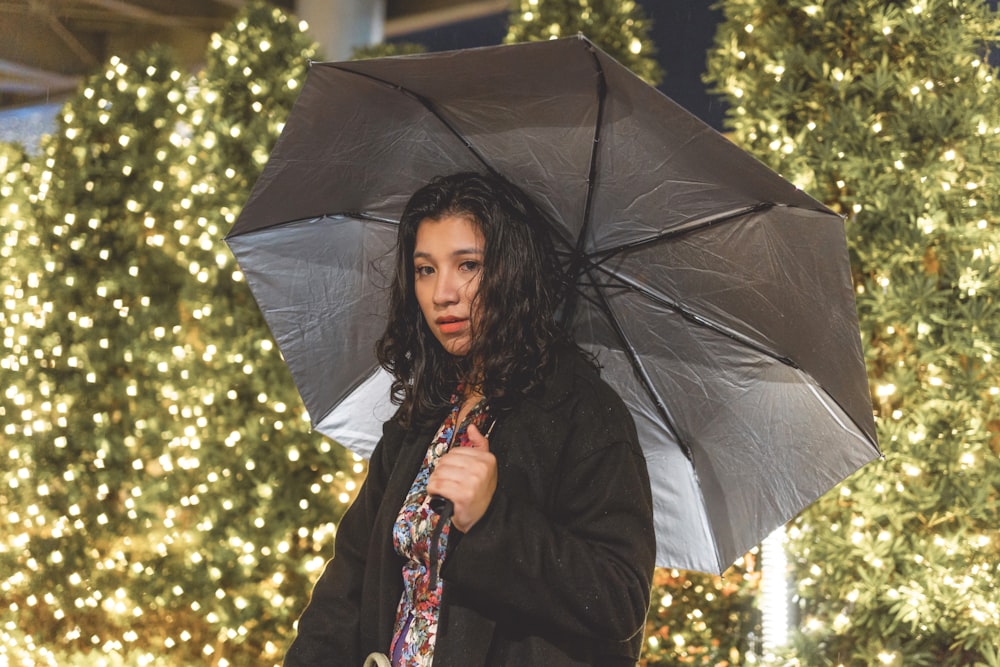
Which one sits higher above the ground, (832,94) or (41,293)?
(832,94)

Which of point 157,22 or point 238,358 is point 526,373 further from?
point 157,22

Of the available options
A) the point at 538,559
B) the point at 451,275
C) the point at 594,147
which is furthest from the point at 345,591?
the point at 594,147

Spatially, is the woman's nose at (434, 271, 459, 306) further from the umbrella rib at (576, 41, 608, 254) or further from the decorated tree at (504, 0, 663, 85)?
the decorated tree at (504, 0, 663, 85)

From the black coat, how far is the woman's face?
0.18 meters

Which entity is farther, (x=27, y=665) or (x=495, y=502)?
(x=27, y=665)

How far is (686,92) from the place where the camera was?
5633 millimetres

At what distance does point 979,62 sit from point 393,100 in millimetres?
2255

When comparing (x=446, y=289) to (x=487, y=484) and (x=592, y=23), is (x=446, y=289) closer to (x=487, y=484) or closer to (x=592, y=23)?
(x=487, y=484)

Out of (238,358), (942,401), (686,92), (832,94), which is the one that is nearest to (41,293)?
(238,358)

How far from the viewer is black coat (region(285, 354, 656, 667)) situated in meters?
1.56

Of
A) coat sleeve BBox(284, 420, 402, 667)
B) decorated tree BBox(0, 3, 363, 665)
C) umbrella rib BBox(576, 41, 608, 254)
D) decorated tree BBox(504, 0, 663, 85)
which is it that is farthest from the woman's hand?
decorated tree BBox(0, 3, 363, 665)

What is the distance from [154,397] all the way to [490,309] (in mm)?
4174

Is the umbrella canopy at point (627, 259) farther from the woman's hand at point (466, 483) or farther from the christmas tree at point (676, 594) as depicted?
the christmas tree at point (676, 594)

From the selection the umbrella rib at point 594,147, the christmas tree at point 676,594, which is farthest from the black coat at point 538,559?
the christmas tree at point 676,594
